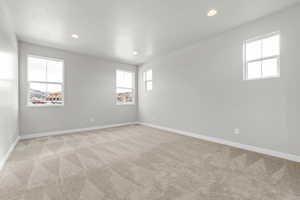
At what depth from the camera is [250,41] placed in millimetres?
2932

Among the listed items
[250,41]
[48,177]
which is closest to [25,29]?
[48,177]

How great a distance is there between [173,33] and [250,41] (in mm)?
1782

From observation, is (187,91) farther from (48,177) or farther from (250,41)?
(48,177)

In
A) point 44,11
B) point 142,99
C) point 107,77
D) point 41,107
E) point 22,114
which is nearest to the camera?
point 44,11

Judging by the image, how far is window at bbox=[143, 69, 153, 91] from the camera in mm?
5629

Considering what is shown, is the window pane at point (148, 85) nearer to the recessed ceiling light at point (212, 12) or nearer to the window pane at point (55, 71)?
the window pane at point (55, 71)

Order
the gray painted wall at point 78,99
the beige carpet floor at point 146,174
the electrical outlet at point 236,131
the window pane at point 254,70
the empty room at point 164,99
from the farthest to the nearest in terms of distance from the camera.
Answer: the gray painted wall at point 78,99, the electrical outlet at point 236,131, the window pane at point 254,70, the empty room at point 164,99, the beige carpet floor at point 146,174

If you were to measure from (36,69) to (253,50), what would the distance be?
5.98m

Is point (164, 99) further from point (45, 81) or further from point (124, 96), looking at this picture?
point (45, 81)

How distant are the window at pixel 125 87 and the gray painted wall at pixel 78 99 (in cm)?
26

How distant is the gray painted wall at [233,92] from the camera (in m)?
→ 2.38

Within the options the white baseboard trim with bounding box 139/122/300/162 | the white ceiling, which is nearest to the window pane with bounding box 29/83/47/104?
the white ceiling

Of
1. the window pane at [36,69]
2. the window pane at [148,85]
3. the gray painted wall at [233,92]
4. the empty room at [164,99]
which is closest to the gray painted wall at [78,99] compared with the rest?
the empty room at [164,99]

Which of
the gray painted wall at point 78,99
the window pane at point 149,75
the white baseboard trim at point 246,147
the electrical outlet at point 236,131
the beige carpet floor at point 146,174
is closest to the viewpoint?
the beige carpet floor at point 146,174
